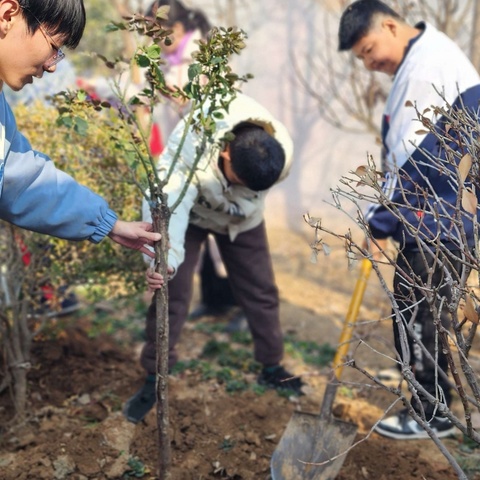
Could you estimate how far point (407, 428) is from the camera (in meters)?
3.39

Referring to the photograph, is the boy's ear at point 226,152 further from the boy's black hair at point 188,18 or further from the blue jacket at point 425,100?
the boy's black hair at point 188,18

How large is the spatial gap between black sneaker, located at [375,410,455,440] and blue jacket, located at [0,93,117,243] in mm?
1867

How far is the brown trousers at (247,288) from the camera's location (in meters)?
3.55

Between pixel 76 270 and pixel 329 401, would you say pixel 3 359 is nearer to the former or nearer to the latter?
pixel 76 270

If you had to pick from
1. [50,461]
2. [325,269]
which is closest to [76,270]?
[50,461]

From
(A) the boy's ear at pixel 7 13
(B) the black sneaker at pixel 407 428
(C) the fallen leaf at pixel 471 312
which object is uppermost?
(A) the boy's ear at pixel 7 13

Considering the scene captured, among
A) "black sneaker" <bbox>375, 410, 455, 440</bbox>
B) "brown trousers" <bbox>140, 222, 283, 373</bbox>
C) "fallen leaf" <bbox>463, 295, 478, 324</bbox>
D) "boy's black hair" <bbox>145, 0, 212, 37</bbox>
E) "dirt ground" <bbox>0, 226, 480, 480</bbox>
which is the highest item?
"boy's black hair" <bbox>145, 0, 212, 37</bbox>

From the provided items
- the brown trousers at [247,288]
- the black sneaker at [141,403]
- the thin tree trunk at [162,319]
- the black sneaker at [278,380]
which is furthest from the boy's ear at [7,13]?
the black sneaker at [278,380]

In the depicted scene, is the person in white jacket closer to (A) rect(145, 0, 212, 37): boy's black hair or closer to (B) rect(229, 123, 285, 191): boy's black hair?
(B) rect(229, 123, 285, 191): boy's black hair

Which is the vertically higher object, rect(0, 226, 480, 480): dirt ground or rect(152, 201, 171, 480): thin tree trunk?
rect(152, 201, 171, 480): thin tree trunk

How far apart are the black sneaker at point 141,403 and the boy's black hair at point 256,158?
3.99ft

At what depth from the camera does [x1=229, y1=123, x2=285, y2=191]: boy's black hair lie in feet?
10.1

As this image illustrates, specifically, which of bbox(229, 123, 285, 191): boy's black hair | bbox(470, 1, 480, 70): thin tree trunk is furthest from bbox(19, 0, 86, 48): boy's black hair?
bbox(470, 1, 480, 70): thin tree trunk

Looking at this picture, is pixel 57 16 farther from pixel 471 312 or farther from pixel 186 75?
pixel 186 75
